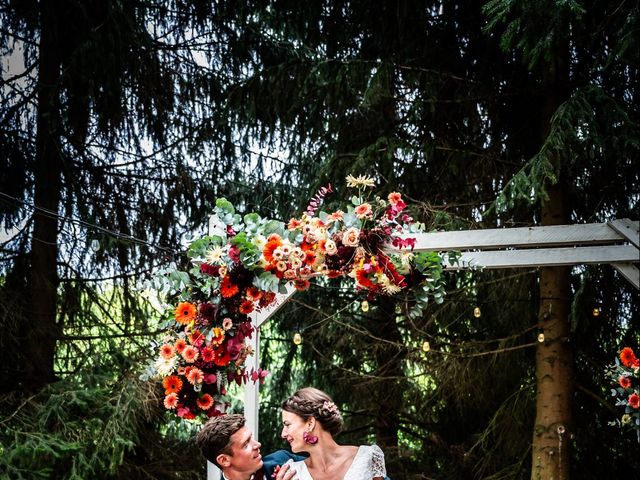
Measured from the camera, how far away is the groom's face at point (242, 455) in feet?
12.2

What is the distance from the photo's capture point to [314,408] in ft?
12.5

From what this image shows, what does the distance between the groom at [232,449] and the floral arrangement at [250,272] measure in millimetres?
587

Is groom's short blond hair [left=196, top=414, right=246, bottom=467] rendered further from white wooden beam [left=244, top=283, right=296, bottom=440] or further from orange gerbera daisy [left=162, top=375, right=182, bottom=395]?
white wooden beam [left=244, top=283, right=296, bottom=440]

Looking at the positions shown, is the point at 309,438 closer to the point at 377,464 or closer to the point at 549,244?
the point at 377,464

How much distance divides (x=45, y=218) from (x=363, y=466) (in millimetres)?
4761

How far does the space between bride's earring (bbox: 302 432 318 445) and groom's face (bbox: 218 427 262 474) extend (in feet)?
0.73

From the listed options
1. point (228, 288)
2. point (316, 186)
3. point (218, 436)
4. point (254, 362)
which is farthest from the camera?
point (316, 186)

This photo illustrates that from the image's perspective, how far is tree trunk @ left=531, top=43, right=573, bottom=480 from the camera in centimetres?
625

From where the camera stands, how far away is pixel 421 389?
8.52m

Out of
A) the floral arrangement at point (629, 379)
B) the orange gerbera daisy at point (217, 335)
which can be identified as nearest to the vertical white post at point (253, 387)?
the orange gerbera daisy at point (217, 335)

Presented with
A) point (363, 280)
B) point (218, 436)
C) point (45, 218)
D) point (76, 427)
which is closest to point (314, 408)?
point (218, 436)

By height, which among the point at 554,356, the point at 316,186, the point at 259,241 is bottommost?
the point at 259,241

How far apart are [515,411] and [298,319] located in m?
3.07

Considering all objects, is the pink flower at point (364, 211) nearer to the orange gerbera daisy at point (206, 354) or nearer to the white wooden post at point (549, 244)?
the white wooden post at point (549, 244)
